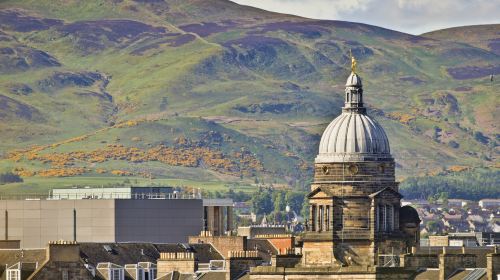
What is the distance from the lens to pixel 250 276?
307ft

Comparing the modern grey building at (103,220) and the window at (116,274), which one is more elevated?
the modern grey building at (103,220)

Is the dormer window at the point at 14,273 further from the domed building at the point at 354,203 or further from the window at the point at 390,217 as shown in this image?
the window at the point at 390,217

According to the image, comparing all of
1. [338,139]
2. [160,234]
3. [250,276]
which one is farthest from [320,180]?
[160,234]

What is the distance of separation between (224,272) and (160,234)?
90.9m

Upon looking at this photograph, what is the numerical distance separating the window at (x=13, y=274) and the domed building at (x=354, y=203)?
1201 cm

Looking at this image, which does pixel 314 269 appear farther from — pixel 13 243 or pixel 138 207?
pixel 138 207

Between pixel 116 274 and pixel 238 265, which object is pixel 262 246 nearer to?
pixel 116 274

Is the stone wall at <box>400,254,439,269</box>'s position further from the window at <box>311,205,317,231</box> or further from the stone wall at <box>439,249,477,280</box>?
the window at <box>311,205,317,231</box>

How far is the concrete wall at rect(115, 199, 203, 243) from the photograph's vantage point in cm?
19375

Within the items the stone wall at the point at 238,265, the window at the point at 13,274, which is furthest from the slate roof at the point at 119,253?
the stone wall at the point at 238,265

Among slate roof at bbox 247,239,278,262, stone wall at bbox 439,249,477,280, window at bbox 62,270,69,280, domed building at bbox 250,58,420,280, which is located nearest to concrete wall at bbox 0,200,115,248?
slate roof at bbox 247,239,278,262

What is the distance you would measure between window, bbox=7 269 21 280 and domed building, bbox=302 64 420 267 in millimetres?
12013

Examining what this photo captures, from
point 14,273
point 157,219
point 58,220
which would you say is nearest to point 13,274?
point 14,273

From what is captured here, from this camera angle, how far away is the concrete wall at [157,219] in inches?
7628
